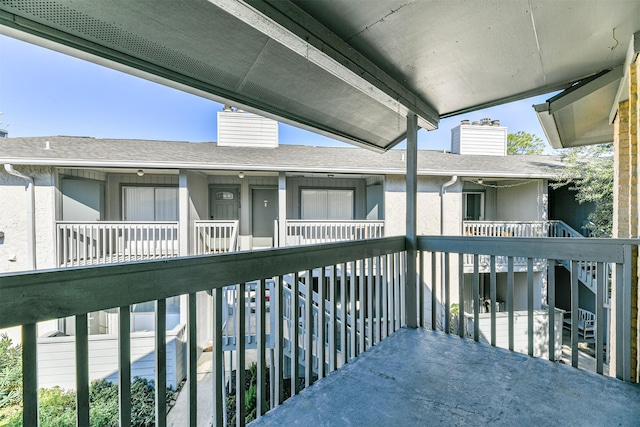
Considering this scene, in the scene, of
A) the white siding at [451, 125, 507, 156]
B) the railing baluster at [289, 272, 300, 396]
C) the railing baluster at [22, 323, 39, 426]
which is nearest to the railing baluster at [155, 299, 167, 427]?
the railing baluster at [22, 323, 39, 426]

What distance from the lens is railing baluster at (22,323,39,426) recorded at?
102cm

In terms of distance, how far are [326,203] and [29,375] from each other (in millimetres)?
8606

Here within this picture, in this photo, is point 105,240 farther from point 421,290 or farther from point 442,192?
point 442,192

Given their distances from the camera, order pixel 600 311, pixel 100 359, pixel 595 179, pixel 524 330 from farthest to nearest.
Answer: pixel 595 179
pixel 524 330
pixel 100 359
pixel 600 311

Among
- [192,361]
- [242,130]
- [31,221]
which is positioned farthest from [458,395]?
[242,130]

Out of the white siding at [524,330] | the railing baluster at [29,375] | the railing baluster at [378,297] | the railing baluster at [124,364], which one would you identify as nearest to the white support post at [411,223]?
the railing baluster at [378,297]

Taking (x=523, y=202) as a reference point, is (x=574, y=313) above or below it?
below

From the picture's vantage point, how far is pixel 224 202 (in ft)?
30.7

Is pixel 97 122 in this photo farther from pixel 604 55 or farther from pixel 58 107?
pixel 604 55

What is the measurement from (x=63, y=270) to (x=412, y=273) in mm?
2971

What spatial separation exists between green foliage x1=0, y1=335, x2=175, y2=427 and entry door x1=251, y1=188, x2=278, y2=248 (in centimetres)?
477

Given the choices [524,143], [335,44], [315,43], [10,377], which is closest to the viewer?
[315,43]

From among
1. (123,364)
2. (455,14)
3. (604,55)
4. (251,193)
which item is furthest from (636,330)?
(251,193)

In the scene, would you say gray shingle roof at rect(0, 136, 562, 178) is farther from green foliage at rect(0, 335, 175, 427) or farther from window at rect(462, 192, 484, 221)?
green foliage at rect(0, 335, 175, 427)
